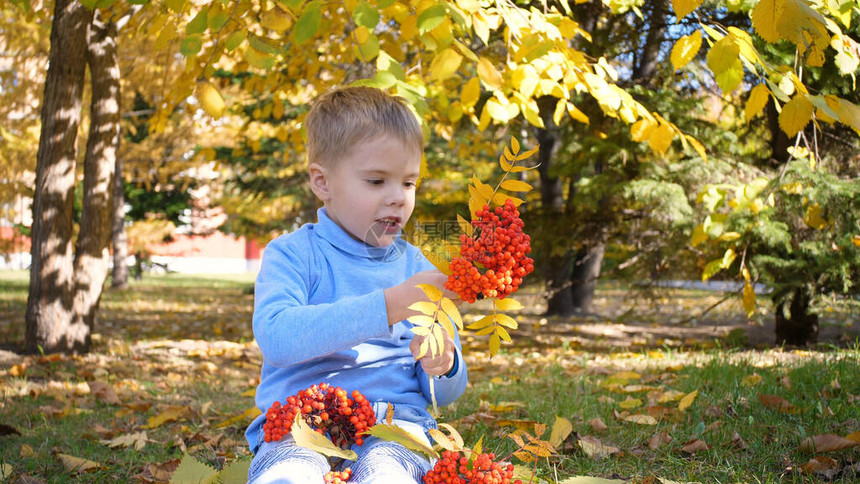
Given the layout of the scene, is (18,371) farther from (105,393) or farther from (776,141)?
(776,141)

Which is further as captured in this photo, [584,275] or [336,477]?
[584,275]

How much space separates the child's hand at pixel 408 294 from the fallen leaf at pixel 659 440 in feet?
4.21

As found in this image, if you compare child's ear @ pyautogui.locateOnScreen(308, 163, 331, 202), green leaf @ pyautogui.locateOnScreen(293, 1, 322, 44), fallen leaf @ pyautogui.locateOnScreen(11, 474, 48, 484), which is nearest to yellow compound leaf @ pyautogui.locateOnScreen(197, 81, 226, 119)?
green leaf @ pyautogui.locateOnScreen(293, 1, 322, 44)

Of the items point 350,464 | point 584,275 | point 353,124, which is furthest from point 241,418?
point 584,275

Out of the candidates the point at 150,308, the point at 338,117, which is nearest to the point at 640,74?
the point at 338,117

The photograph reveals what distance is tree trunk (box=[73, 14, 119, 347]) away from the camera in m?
5.18

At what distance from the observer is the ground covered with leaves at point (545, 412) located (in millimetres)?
2215

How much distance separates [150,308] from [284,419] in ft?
29.2

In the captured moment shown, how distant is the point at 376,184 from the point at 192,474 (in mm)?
950

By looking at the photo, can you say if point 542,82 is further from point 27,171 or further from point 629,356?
point 27,171

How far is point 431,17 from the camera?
6.55 feet

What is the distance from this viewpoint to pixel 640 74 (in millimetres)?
6195

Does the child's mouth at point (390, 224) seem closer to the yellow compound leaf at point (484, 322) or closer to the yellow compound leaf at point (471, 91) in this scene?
the yellow compound leaf at point (484, 322)

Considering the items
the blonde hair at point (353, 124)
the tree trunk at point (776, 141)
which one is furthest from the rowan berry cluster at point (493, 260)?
the tree trunk at point (776, 141)
